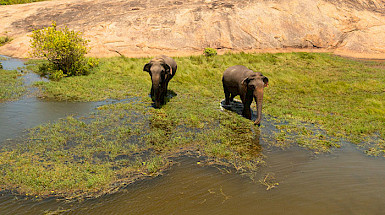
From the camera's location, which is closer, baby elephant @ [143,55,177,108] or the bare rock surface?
baby elephant @ [143,55,177,108]

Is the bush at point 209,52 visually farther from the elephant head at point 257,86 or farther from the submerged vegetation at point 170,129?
the elephant head at point 257,86

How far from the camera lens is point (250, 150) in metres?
8.55

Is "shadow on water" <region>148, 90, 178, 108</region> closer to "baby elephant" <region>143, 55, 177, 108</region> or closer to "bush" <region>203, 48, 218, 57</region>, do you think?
"baby elephant" <region>143, 55, 177, 108</region>

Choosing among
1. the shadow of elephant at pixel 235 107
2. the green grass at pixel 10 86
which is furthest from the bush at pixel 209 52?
the green grass at pixel 10 86

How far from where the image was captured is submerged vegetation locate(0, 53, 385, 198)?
690 centimetres

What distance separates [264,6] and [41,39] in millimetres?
23588

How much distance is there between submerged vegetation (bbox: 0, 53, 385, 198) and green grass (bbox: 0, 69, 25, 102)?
1.33m

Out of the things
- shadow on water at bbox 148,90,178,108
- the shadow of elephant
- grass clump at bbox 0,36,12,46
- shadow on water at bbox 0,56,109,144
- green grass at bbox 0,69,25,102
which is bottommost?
the shadow of elephant

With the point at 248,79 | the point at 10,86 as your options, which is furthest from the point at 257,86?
the point at 10,86

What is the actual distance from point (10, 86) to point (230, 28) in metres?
22.0

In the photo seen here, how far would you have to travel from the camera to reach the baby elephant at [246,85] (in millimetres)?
10438

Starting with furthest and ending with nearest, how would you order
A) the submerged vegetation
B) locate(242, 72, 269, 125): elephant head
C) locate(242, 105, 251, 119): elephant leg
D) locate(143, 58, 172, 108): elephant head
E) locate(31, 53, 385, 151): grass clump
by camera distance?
locate(143, 58, 172, 108): elephant head
locate(242, 105, 251, 119): elephant leg
locate(31, 53, 385, 151): grass clump
locate(242, 72, 269, 125): elephant head
the submerged vegetation

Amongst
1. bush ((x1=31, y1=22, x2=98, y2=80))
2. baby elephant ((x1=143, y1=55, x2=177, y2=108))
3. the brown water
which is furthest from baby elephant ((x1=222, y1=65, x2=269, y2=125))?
bush ((x1=31, y1=22, x2=98, y2=80))

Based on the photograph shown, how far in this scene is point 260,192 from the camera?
637 cm
